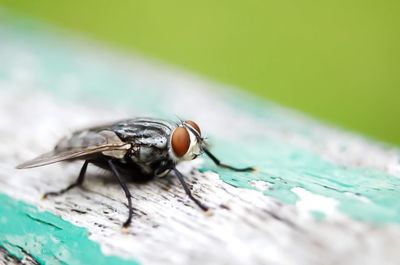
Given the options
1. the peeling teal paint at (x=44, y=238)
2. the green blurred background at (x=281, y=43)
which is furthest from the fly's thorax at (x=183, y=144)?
the green blurred background at (x=281, y=43)

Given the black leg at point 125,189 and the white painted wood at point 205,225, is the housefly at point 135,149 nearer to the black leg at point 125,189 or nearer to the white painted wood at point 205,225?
the black leg at point 125,189

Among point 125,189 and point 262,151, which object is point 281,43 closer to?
point 262,151

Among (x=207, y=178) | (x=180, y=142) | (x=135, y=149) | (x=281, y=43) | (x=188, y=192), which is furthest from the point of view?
(x=281, y=43)

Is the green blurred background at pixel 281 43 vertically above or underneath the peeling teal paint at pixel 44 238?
above

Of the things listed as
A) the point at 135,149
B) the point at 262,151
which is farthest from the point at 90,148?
the point at 262,151

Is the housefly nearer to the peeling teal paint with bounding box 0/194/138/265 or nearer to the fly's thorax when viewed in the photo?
the fly's thorax

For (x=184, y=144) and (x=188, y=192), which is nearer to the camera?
(x=188, y=192)
